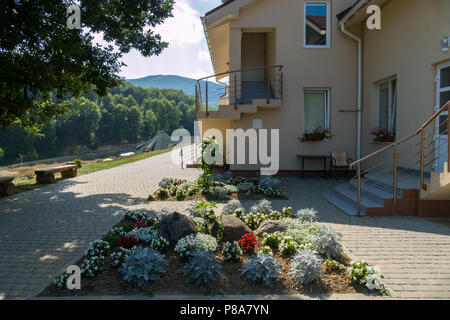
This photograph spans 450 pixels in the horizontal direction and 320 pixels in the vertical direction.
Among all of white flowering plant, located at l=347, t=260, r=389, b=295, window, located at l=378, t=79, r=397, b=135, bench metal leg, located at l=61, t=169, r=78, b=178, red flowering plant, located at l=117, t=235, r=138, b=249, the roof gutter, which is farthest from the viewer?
bench metal leg, located at l=61, t=169, r=78, b=178

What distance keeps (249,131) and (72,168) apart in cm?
739

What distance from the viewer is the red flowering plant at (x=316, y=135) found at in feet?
36.0

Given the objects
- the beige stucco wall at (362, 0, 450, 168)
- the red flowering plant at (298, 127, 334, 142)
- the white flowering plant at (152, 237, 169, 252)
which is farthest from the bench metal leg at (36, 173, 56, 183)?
the beige stucco wall at (362, 0, 450, 168)

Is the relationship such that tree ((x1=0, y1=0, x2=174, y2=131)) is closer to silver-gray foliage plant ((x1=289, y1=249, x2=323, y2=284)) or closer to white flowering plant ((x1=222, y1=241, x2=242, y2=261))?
white flowering plant ((x1=222, y1=241, x2=242, y2=261))

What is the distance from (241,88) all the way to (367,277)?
9.41 meters

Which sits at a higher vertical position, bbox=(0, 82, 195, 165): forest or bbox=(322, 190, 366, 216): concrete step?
bbox=(0, 82, 195, 165): forest

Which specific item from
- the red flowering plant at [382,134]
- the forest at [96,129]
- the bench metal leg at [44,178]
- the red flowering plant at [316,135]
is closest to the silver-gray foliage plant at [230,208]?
the red flowering plant at [316,135]

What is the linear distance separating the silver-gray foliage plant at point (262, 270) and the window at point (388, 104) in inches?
288

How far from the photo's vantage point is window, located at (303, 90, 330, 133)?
1141 centimetres

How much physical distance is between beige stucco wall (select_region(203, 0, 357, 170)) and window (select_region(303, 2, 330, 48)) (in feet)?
0.84

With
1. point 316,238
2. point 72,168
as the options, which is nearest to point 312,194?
point 316,238

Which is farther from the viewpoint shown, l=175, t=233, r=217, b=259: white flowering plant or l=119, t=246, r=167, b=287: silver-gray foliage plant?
l=175, t=233, r=217, b=259: white flowering plant

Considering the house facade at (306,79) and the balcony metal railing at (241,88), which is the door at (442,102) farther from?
the balcony metal railing at (241,88)
